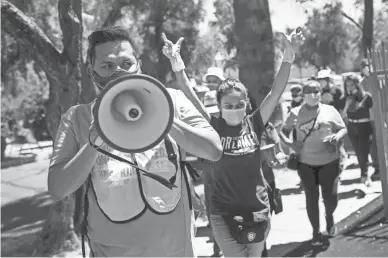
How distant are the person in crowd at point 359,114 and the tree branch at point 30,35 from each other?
4.28 metres

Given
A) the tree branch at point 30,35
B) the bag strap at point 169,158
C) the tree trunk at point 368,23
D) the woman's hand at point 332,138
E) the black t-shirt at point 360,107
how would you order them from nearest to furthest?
the bag strap at point 169,158, the woman's hand at point 332,138, the tree branch at point 30,35, the black t-shirt at point 360,107, the tree trunk at point 368,23

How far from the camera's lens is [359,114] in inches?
352

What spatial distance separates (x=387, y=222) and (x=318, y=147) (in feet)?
3.65

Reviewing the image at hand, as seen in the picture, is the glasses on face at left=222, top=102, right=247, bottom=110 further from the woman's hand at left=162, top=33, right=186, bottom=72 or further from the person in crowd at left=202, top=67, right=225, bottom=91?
the person in crowd at left=202, top=67, right=225, bottom=91

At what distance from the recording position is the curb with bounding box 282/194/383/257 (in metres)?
5.90

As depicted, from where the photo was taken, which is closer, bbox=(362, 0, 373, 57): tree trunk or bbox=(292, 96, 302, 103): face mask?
bbox=(292, 96, 302, 103): face mask

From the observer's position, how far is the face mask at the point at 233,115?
13.3 feet

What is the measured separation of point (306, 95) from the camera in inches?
230

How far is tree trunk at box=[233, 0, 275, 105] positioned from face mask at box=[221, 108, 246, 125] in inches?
109

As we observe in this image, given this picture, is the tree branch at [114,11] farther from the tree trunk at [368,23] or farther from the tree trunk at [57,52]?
the tree trunk at [368,23]

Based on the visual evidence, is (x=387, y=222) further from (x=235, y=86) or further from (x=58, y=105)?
(x=58, y=105)

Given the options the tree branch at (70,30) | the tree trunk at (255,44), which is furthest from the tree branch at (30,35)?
the tree trunk at (255,44)

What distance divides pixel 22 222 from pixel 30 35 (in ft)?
13.2

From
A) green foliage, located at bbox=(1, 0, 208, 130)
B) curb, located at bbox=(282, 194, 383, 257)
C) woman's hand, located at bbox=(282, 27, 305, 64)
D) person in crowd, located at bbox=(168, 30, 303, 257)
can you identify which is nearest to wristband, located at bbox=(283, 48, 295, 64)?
woman's hand, located at bbox=(282, 27, 305, 64)
